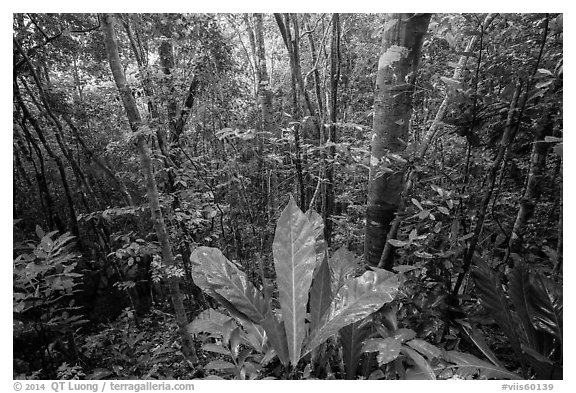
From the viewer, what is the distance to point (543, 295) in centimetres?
136

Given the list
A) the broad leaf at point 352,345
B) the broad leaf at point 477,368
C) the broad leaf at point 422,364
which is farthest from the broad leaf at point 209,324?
the broad leaf at point 477,368

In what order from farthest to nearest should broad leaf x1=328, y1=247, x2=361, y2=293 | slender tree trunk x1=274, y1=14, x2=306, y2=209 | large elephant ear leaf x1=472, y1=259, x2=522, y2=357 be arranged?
slender tree trunk x1=274, y1=14, x2=306, y2=209
broad leaf x1=328, y1=247, x2=361, y2=293
large elephant ear leaf x1=472, y1=259, x2=522, y2=357

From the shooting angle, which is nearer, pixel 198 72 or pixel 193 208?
pixel 193 208

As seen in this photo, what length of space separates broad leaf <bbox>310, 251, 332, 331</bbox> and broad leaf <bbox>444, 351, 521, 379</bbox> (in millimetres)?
563

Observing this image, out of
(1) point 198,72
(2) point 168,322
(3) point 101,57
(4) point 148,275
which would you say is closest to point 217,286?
(1) point 198,72

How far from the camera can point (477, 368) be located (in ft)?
4.10

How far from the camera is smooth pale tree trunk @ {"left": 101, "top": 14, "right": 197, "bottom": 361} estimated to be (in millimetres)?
2014

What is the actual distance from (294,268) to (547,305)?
117cm

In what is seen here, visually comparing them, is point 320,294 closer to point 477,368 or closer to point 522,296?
point 477,368

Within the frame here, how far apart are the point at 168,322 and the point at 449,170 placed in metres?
4.06

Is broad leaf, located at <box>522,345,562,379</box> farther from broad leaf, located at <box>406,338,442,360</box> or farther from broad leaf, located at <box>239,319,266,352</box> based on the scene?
broad leaf, located at <box>239,319,266,352</box>

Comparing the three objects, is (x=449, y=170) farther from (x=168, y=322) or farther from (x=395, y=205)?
(x=168, y=322)

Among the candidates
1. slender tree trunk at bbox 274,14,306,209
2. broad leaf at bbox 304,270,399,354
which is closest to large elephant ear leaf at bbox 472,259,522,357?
broad leaf at bbox 304,270,399,354

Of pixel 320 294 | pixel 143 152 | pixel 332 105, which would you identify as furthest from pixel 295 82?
pixel 320 294
